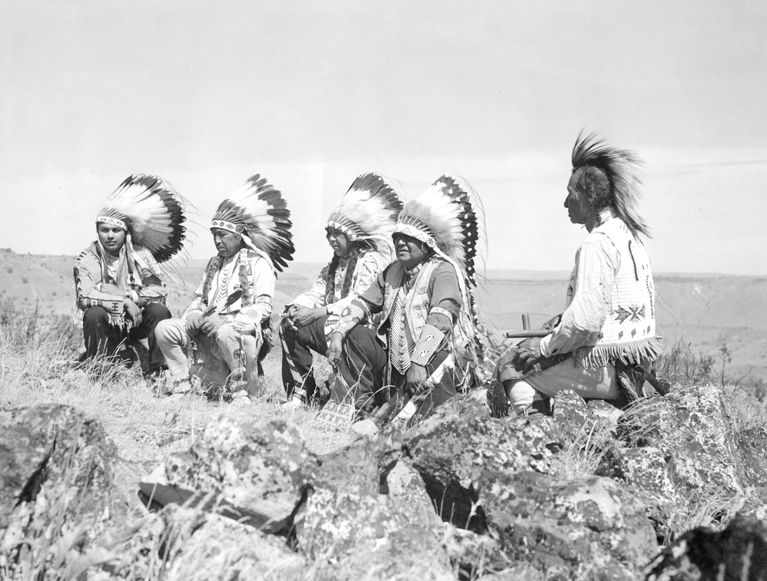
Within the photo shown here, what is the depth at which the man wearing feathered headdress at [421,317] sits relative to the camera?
5758 millimetres

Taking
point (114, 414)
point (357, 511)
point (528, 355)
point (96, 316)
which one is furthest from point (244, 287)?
point (357, 511)

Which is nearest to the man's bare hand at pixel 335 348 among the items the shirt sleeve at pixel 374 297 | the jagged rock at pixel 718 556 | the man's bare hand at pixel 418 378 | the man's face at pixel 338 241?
the shirt sleeve at pixel 374 297

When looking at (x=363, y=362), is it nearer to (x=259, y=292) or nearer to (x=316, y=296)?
(x=316, y=296)

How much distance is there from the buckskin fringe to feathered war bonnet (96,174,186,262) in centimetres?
417

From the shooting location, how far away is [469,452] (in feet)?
12.8

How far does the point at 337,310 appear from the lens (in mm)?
6617

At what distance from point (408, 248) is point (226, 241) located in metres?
1.85

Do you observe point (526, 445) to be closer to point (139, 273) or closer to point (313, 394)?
point (313, 394)

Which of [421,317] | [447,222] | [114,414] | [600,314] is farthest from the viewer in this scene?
[447,222]

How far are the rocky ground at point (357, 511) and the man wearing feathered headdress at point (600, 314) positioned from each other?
2.78ft

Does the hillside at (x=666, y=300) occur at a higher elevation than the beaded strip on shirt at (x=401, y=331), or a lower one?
lower

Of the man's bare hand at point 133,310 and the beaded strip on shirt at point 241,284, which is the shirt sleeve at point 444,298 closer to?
the beaded strip on shirt at point 241,284

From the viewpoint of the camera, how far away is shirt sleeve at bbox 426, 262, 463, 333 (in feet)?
18.8

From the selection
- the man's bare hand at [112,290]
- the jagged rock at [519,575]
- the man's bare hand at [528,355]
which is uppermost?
the man's bare hand at [112,290]
